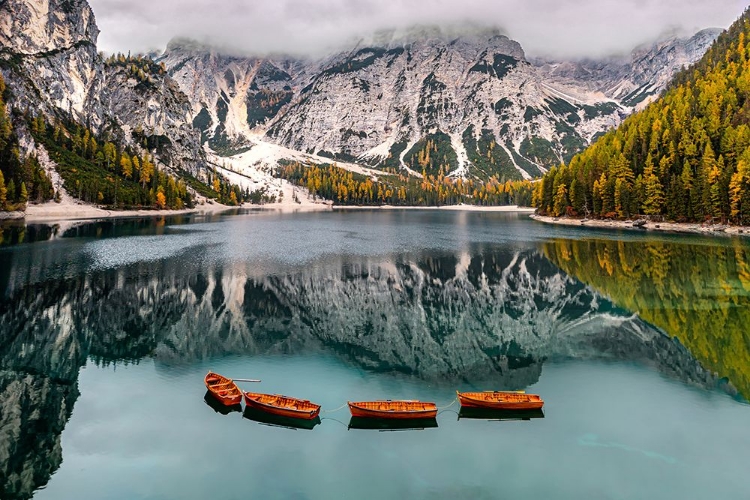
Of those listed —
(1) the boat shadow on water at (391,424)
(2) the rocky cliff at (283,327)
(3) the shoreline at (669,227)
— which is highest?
(3) the shoreline at (669,227)

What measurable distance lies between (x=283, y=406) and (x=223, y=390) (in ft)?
14.1

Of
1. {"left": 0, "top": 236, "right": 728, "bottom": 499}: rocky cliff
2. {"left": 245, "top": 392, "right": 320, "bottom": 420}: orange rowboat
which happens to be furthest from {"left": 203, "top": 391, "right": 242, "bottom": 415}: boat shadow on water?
{"left": 0, "top": 236, "right": 728, "bottom": 499}: rocky cliff

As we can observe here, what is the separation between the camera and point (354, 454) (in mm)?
19938

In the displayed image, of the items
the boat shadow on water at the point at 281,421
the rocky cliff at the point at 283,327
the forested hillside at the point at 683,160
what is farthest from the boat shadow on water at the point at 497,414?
the forested hillside at the point at 683,160

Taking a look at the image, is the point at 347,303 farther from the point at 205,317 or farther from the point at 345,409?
the point at 345,409

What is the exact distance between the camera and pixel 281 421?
22.8 metres

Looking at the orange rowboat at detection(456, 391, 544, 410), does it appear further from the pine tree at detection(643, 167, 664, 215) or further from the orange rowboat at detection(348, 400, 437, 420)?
the pine tree at detection(643, 167, 664, 215)

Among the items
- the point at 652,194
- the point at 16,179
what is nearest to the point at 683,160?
the point at 652,194

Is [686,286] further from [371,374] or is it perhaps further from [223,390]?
[223,390]

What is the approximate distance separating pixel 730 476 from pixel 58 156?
225045 millimetres

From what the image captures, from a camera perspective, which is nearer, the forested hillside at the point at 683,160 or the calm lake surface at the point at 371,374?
the calm lake surface at the point at 371,374

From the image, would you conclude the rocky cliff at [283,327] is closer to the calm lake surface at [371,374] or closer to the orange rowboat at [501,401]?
the calm lake surface at [371,374]

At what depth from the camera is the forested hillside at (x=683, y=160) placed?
107000 mm

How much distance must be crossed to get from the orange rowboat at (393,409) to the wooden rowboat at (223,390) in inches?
258
